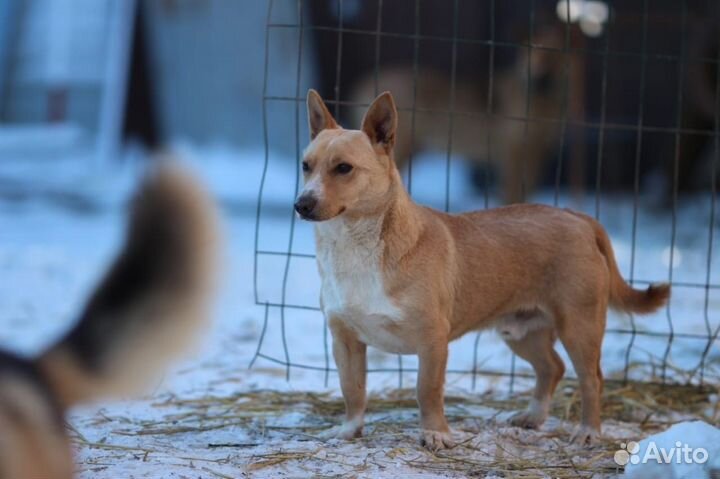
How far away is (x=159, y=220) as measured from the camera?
213cm

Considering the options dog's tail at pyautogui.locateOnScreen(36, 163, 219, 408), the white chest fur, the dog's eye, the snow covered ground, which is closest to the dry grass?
the snow covered ground

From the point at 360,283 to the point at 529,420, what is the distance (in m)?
0.97

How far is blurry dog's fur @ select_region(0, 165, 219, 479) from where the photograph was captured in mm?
2109

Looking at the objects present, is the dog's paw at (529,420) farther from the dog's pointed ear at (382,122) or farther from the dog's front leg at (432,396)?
the dog's pointed ear at (382,122)

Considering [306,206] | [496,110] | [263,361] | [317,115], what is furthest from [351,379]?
[496,110]

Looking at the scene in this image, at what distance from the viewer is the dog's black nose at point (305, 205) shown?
341 centimetres

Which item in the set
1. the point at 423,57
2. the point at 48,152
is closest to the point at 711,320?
the point at 423,57

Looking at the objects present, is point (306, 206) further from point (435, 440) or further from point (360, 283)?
point (435, 440)

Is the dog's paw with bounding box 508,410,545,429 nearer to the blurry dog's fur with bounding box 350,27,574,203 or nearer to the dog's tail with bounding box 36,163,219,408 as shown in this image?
the dog's tail with bounding box 36,163,219,408

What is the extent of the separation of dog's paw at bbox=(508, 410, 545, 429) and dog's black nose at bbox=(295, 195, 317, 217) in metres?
1.25

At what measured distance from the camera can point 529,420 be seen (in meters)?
4.04

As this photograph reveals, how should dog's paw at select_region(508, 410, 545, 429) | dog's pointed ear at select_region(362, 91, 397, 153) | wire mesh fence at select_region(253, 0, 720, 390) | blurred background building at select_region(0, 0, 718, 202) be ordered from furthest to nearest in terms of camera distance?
blurred background building at select_region(0, 0, 718, 202) < wire mesh fence at select_region(253, 0, 720, 390) < dog's paw at select_region(508, 410, 545, 429) < dog's pointed ear at select_region(362, 91, 397, 153)

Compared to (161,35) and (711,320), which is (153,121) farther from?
(711,320)

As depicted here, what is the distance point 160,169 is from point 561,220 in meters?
2.20
